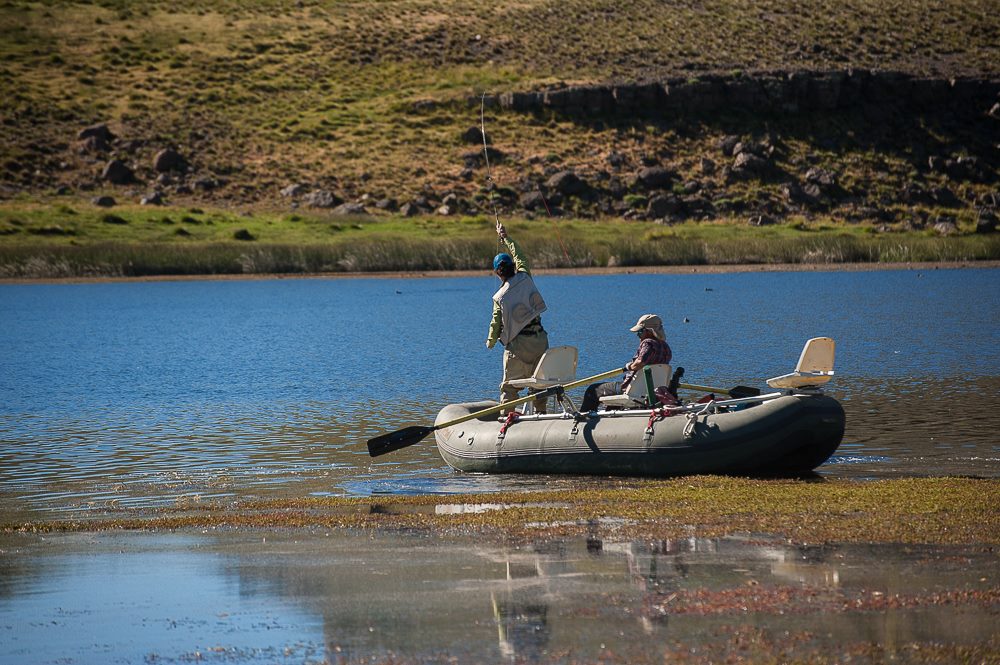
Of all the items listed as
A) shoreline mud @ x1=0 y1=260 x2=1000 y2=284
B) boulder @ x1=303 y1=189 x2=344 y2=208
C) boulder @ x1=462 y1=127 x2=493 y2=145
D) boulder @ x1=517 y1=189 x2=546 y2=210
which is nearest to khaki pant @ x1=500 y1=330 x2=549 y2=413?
shoreline mud @ x1=0 y1=260 x2=1000 y2=284

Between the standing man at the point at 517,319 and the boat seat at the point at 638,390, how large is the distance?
48.5 inches

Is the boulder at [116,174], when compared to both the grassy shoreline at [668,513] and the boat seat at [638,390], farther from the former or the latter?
the grassy shoreline at [668,513]

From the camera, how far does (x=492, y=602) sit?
32.6 ft

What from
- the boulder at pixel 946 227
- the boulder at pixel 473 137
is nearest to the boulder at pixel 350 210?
the boulder at pixel 473 137

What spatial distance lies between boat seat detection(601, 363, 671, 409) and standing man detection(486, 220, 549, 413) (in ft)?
4.04

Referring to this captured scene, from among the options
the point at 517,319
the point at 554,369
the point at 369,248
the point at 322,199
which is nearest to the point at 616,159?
the point at 322,199

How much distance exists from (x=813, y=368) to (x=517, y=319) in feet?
11.7

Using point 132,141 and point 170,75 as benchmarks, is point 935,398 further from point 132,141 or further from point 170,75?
point 170,75

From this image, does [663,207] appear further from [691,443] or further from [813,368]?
[691,443]

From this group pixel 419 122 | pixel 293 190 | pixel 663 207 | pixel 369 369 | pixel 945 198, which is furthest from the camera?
pixel 419 122

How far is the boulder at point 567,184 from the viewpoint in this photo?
266 ft

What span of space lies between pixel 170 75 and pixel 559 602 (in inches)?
3708

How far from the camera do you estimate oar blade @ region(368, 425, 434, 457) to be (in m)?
17.9

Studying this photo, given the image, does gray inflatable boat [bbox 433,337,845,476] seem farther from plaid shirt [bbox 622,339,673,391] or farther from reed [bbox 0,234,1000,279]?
reed [bbox 0,234,1000,279]
